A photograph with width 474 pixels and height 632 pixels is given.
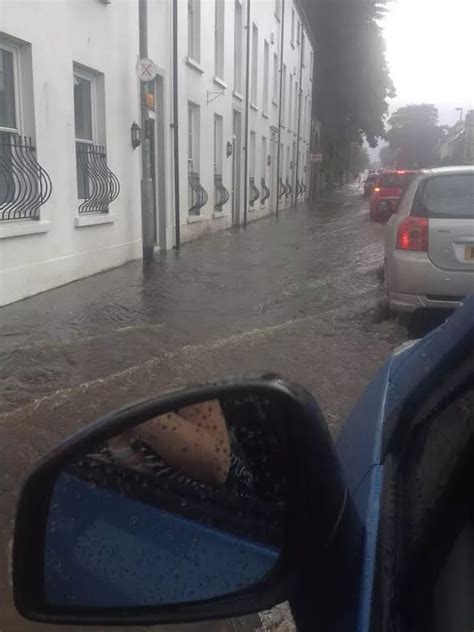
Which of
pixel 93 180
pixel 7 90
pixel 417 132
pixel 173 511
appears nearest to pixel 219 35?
pixel 93 180

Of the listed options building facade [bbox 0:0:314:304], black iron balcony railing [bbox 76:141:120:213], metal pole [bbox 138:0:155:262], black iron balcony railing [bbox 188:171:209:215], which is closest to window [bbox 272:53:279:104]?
building facade [bbox 0:0:314:304]

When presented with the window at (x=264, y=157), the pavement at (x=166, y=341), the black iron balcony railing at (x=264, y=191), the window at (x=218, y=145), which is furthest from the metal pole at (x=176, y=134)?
the window at (x=264, y=157)

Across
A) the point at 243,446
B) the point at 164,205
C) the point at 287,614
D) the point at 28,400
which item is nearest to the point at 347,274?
the point at 164,205

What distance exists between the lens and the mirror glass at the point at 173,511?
1.02 meters

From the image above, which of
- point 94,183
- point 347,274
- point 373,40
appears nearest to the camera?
point 94,183

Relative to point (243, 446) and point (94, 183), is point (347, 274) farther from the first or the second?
point (243, 446)

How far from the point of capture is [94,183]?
33.4 feet

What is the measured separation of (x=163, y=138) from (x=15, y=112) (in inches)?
227

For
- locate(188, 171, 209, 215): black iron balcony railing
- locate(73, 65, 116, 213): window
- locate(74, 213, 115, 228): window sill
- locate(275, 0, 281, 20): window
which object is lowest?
locate(74, 213, 115, 228): window sill

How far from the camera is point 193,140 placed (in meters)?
16.0

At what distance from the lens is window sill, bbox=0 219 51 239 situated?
24.9 feet

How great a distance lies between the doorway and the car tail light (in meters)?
14.1

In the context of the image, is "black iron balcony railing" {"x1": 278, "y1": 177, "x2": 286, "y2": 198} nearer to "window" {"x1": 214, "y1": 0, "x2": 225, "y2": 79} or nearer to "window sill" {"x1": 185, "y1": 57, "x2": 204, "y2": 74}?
"window" {"x1": 214, "y1": 0, "x2": 225, "y2": 79}

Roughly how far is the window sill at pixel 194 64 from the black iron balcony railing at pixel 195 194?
2.26 metres
